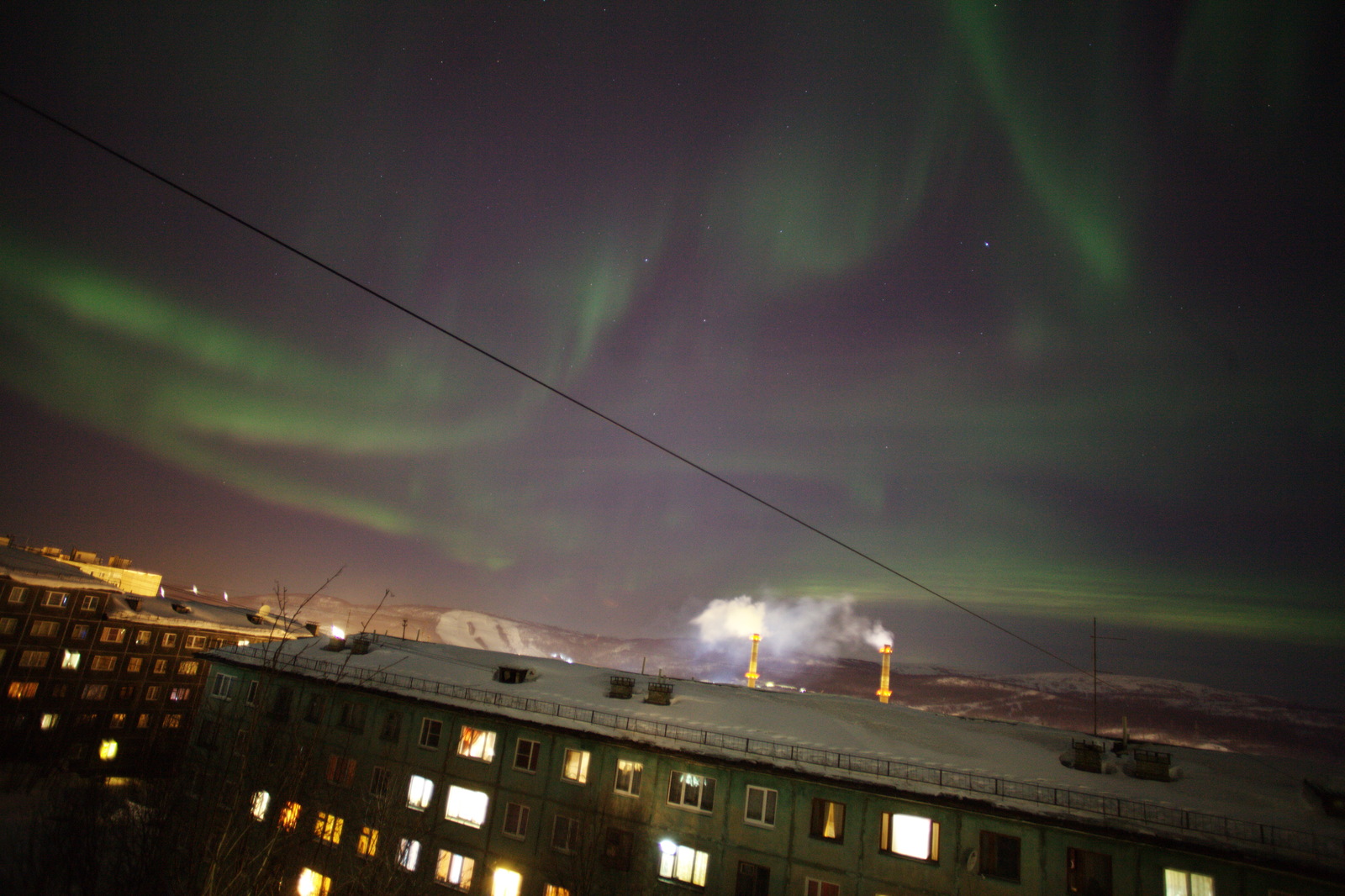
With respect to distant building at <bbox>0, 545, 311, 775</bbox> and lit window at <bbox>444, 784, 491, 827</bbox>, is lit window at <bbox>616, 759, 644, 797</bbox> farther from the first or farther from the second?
distant building at <bbox>0, 545, 311, 775</bbox>

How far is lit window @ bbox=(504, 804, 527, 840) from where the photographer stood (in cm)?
3247

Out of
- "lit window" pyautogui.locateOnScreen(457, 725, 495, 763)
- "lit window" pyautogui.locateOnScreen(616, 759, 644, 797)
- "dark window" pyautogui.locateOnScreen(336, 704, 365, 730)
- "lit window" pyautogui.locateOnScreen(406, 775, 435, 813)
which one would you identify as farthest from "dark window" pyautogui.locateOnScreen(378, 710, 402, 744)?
"lit window" pyautogui.locateOnScreen(616, 759, 644, 797)

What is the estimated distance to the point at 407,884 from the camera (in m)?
32.7

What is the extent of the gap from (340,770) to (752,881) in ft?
80.9

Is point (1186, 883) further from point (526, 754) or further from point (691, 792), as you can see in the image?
point (526, 754)

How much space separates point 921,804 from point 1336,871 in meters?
12.2

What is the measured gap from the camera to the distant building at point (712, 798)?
75.4 feet

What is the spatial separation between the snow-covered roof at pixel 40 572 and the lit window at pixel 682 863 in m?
73.7

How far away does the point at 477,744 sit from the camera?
1384 inches

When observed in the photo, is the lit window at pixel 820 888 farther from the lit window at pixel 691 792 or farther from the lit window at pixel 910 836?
the lit window at pixel 691 792

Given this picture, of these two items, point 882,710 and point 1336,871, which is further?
point 882,710

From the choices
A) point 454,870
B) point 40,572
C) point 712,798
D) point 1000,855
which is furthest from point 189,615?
point 1000,855

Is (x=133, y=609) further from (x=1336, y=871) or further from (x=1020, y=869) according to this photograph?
(x=1336, y=871)

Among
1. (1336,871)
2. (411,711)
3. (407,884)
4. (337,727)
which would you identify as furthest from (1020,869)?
(337,727)
